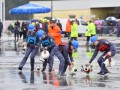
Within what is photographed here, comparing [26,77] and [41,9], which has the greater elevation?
[41,9]

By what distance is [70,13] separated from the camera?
2559 inches

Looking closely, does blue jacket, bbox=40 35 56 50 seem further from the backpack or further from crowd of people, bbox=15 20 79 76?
the backpack

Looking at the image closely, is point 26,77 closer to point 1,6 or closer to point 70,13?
point 1,6

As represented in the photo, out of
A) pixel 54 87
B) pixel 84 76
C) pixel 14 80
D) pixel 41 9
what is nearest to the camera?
pixel 54 87

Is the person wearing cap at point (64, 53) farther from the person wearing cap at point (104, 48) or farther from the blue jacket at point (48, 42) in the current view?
the person wearing cap at point (104, 48)

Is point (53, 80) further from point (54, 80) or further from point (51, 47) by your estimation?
point (51, 47)

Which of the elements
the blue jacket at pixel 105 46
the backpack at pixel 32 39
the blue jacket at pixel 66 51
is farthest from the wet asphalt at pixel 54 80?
the backpack at pixel 32 39

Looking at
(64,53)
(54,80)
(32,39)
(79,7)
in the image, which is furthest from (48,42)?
(79,7)

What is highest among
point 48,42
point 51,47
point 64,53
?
point 48,42

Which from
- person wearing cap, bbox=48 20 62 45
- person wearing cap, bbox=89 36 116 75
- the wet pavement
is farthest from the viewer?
person wearing cap, bbox=48 20 62 45

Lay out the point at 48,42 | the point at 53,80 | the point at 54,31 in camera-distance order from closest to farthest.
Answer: the point at 53,80, the point at 48,42, the point at 54,31

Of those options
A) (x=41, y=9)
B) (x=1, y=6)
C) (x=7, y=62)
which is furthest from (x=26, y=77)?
(x=1, y=6)

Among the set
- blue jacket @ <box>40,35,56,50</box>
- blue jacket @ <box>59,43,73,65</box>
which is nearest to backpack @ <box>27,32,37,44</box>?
blue jacket @ <box>40,35,56,50</box>

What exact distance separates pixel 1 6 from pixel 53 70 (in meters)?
30.8
